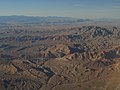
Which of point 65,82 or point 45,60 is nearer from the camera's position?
point 65,82

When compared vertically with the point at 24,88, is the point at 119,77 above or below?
above

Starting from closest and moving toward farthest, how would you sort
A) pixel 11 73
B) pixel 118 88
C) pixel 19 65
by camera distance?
1. pixel 118 88
2. pixel 11 73
3. pixel 19 65

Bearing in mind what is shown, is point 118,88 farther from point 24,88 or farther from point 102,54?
point 102,54

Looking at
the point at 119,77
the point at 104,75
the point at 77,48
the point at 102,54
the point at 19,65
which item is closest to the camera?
the point at 119,77

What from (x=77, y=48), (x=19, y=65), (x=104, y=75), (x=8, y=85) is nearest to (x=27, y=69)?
(x=19, y=65)

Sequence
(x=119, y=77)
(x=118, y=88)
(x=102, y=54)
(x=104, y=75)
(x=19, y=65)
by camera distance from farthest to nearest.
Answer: (x=102, y=54), (x=19, y=65), (x=104, y=75), (x=119, y=77), (x=118, y=88)

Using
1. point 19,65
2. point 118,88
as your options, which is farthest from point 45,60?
point 118,88

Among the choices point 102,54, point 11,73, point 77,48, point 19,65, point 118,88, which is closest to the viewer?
point 118,88

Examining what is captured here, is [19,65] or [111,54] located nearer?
[19,65]

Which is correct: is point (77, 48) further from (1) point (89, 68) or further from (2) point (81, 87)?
(2) point (81, 87)
